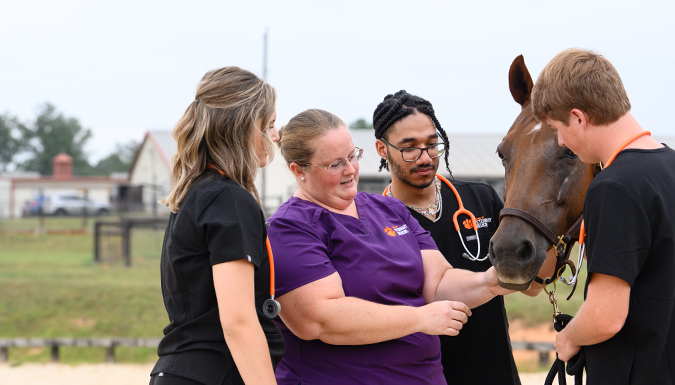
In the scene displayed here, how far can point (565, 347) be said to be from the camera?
1800 millimetres

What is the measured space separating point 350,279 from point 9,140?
77.1 m

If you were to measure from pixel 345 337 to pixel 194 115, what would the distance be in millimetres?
933

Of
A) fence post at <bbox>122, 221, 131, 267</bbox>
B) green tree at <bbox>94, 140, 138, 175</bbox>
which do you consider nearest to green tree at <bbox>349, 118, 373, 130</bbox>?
green tree at <bbox>94, 140, 138, 175</bbox>

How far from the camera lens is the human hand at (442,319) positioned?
201 cm

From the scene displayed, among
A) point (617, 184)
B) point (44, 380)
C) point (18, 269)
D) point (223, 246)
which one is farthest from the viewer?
point (18, 269)

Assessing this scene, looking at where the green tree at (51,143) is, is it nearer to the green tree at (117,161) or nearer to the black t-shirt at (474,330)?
the green tree at (117,161)

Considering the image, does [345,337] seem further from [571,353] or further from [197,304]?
[571,353]

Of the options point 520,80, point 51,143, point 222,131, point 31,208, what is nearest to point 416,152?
point 520,80

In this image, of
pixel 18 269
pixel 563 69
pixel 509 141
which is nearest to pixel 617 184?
pixel 563 69

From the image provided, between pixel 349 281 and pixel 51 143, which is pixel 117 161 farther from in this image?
pixel 349 281

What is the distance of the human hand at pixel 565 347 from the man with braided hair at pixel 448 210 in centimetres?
79

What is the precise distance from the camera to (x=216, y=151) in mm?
1896

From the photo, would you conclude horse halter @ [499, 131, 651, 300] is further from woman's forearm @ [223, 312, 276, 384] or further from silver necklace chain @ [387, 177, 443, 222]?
woman's forearm @ [223, 312, 276, 384]

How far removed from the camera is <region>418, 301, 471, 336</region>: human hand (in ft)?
6.61
